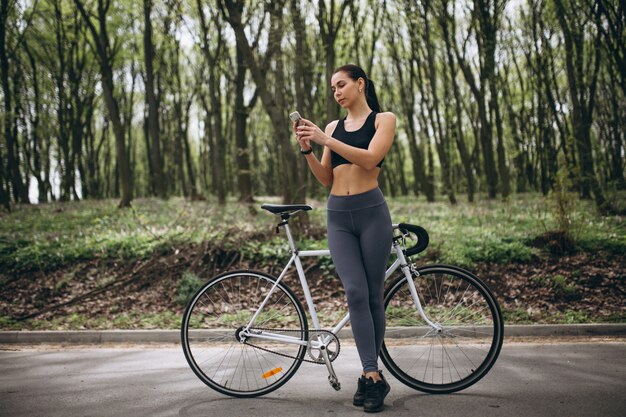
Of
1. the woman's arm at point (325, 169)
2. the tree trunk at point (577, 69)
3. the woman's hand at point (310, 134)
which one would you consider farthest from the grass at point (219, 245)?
the woman's hand at point (310, 134)

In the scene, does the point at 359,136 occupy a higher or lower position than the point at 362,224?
higher

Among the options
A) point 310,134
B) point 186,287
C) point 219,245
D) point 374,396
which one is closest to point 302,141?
point 310,134

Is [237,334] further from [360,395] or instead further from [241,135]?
[241,135]

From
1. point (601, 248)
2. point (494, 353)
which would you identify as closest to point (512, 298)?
point (601, 248)

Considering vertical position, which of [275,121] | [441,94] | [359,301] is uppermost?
[441,94]

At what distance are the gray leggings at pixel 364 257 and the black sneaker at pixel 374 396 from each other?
100 millimetres

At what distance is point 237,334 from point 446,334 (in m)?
1.57

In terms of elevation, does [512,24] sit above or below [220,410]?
above

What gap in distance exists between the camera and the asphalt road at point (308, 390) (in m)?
3.59

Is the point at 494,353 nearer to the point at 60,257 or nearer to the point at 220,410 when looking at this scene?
the point at 220,410

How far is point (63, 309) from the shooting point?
773 centimetres

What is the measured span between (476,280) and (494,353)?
1.78 ft

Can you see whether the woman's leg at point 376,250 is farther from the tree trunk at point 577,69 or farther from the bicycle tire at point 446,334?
the tree trunk at point 577,69

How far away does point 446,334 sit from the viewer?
12.6 feet
